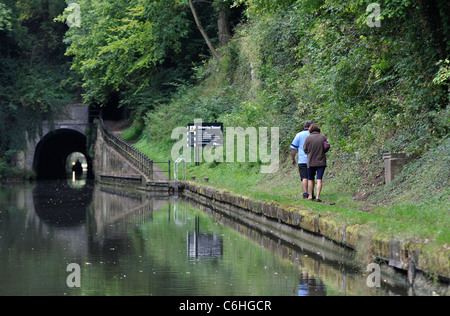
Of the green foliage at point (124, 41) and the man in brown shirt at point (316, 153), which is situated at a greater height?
the green foliage at point (124, 41)

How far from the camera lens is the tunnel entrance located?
50969 mm

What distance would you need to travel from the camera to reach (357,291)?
7.52 meters

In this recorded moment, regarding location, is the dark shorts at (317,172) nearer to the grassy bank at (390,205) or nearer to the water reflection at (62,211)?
the grassy bank at (390,205)

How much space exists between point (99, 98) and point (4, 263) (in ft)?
124

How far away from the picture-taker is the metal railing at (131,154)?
3326 centimetres

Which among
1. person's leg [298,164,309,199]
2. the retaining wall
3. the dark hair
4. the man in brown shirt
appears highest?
the dark hair

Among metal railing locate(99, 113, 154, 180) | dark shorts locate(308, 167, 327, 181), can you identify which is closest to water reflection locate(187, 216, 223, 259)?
dark shorts locate(308, 167, 327, 181)

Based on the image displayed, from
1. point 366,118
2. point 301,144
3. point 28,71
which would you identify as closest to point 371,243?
point 301,144

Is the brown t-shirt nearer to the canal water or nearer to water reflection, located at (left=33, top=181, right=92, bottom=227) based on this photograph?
the canal water

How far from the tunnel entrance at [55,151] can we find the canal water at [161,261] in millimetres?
34571

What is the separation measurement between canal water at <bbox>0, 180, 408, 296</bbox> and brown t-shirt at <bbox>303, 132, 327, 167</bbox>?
77.8 inches

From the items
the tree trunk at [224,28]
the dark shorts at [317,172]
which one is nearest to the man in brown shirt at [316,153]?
the dark shorts at [317,172]

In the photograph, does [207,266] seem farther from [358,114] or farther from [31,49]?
[31,49]

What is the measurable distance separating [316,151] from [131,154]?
23285 millimetres
